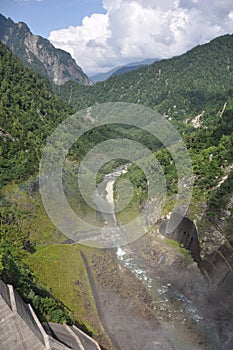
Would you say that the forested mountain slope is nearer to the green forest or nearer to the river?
the green forest

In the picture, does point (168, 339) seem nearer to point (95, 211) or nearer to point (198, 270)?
point (198, 270)

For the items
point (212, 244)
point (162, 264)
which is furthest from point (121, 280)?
point (212, 244)

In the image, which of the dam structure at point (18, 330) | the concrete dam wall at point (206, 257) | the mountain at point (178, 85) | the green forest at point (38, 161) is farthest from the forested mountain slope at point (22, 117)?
the mountain at point (178, 85)

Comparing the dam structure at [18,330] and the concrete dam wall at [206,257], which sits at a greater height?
the dam structure at [18,330]

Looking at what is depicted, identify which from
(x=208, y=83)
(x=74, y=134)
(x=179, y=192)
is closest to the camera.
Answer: (x=179, y=192)

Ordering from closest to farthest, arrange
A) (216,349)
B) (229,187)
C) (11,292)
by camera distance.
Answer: (11,292)
(216,349)
(229,187)

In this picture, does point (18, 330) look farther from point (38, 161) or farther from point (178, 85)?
point (178, 85)

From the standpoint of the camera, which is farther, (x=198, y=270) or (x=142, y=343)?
(x=198, y=270)

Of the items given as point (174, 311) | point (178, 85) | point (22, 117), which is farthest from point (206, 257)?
point (178, 85)

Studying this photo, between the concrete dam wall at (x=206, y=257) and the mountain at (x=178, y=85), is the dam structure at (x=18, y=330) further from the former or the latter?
the mountain at (x=178, y=85)
